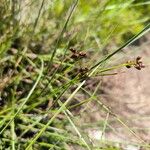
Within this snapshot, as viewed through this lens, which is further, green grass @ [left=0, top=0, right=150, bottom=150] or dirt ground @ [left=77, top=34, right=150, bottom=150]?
dirt ground @ [left=77, top=34, right=150, bottom=150]

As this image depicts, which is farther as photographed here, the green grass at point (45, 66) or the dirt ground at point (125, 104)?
the dirt ground at point (125, 104)

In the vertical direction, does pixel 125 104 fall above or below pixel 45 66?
below

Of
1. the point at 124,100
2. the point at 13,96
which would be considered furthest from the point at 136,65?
the point at 124,100

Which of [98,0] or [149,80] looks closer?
[98,0]

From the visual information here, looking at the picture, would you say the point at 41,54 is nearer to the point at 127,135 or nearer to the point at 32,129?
the point at 32,129

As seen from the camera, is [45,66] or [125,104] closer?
[45,66]

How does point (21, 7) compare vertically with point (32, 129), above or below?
above

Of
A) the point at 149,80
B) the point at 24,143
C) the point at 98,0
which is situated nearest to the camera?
the point at 24,143

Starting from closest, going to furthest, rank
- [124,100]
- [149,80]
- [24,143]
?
→ [24,143]
[124,100]
[149,80]
